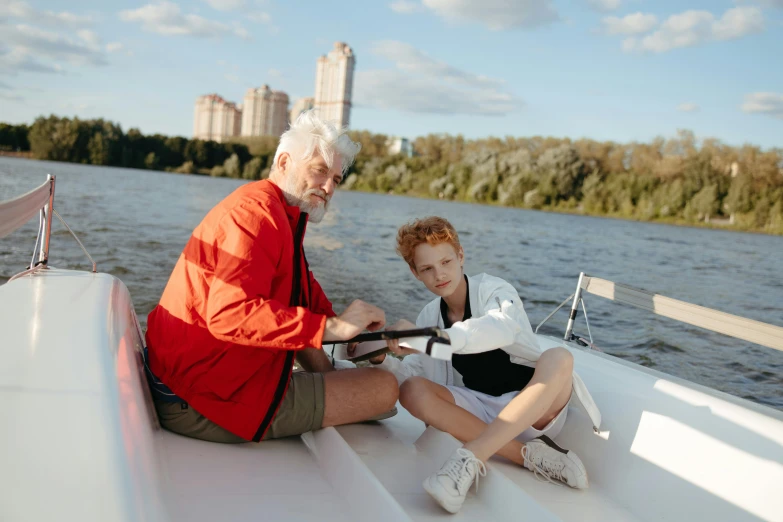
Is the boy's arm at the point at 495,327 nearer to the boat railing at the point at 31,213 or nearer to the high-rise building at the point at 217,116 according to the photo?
the boat railing at the point at 31,213

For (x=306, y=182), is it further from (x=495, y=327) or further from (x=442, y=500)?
(x=442, y=500)

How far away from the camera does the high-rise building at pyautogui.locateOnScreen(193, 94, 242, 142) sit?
8700cm

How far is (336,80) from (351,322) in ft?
252

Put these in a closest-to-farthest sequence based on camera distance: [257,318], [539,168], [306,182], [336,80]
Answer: [257,318], [306,182], [539,168], [336,80]

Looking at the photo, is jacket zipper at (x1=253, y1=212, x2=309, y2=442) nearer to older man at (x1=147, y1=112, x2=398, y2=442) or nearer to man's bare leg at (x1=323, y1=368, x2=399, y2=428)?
older man at (x1=147, y1=112, x2=398, y2=442)

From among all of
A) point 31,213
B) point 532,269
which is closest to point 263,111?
point 532,269

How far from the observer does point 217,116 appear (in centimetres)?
8769

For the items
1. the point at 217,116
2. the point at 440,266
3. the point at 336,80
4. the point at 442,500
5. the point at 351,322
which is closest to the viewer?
the point at 351,322

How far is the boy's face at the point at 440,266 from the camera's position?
210 centimetres

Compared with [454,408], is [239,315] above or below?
above

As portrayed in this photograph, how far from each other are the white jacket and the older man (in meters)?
0.30

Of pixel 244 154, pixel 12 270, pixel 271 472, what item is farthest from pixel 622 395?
pixel 244 154

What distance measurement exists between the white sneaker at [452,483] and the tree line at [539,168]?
1499 inches

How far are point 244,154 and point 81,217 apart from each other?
4515 centimetres
